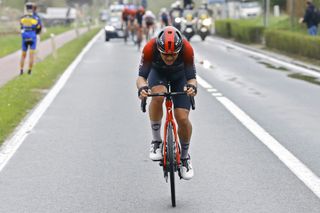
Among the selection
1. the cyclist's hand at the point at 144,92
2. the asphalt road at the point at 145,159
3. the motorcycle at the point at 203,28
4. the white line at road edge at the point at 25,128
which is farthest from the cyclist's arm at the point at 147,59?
the motorcycle at the point at 203,28

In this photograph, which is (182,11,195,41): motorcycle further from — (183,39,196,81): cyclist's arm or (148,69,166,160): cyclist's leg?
(183,39,196,81): cyclist's arm

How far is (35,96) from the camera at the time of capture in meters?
16.5

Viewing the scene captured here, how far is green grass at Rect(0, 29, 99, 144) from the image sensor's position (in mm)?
12852

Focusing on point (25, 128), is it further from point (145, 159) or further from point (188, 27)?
point (188, 27)

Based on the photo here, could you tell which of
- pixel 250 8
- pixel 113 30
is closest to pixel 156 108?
pixel 113 30

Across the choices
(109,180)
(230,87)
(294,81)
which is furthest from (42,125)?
(294,81)

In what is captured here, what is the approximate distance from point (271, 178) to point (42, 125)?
5.08m

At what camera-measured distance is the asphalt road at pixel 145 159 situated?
7.38 meters

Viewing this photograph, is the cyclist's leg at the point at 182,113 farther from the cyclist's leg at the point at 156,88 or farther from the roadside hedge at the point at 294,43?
the roadside hedge at the point at 294,43

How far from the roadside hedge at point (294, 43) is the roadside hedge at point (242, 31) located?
340 centimetres

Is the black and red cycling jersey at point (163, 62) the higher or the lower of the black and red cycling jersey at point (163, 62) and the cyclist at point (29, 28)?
the higher

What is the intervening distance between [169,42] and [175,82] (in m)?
0.73

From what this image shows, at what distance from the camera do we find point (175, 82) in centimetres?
773

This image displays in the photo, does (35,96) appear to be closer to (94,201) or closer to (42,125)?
(42,125)
